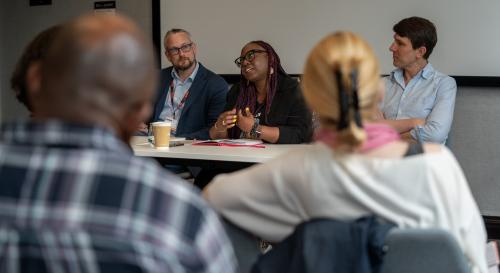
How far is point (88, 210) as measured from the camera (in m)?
0.78

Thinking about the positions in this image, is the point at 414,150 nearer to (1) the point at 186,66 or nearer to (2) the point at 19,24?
(1) the point at 186,66

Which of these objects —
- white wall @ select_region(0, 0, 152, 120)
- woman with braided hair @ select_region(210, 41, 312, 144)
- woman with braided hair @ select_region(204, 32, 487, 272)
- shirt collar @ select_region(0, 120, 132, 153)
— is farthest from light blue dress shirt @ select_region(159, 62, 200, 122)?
shirt collar @ select_region(0, 120, 132, 153)

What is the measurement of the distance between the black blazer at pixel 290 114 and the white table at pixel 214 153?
164 mm

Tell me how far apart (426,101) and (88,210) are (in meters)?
2.94

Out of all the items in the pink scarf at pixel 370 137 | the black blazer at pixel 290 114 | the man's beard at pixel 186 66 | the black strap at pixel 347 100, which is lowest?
the black blazer at pixel 290 114

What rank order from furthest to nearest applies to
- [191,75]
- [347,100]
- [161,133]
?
[191,75] < [161,133] < [347,100]

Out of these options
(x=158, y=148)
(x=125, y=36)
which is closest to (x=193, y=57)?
(x=158, y=148)

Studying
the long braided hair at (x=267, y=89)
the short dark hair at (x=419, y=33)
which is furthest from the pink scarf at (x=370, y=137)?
the short dark hair at (x=419, y=33)

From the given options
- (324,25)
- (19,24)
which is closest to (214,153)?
(324,25)

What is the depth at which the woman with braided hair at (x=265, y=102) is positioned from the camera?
3154 mm

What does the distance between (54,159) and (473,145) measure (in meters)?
3.58

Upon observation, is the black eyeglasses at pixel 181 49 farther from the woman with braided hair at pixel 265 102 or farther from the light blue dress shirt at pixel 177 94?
the woman with braided hair at pixel 265 102

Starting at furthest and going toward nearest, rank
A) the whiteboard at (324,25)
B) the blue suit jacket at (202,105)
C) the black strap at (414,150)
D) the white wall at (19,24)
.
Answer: the white wall at (19,24) < the whiteboard at (324,25) < the blue suit jacket at (202,105) < the black strap at (414,150)

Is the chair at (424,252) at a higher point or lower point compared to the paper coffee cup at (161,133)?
higher
